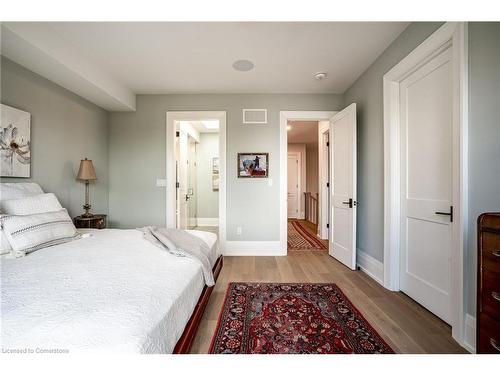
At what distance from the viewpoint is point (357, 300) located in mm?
1968

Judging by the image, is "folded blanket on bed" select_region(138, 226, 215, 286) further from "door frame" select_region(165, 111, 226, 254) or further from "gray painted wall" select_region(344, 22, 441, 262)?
"gray painted wall" select_region(344, 22, 441, 262)

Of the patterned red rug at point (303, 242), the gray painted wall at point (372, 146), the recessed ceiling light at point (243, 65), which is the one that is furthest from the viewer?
the patterned red rug at point (303, 242)

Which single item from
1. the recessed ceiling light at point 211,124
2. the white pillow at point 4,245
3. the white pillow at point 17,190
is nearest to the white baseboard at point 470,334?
the white pillow at point 4,245

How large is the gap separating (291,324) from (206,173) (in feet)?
16.1

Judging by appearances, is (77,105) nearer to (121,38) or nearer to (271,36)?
(121,38)

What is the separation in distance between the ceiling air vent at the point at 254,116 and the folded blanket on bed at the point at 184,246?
2.15 meters

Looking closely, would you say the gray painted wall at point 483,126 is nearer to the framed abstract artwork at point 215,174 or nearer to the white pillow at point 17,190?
the white pillow at point 17,190

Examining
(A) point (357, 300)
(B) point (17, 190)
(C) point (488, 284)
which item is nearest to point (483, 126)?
(C) point (488, 284)

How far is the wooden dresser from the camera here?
0.94m

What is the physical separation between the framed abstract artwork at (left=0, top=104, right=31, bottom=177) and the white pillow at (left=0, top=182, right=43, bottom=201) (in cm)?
15

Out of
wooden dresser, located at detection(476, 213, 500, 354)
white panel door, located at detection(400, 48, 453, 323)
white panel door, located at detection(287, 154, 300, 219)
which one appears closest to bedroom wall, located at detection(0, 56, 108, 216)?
wooden dresser, located at detection(476, 213, 500, 354)

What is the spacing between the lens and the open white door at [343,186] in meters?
2.73

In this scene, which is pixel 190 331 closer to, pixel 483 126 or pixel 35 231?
pixel 35 231
